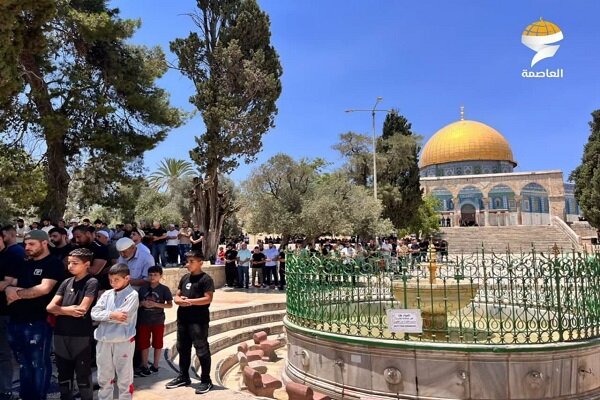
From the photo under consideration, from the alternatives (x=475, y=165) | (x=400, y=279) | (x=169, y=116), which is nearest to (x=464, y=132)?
(x=475, y=165)

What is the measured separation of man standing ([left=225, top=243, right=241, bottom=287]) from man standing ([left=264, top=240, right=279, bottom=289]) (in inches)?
Result: 38.1

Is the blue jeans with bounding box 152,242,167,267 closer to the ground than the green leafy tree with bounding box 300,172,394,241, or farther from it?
closer to the ground

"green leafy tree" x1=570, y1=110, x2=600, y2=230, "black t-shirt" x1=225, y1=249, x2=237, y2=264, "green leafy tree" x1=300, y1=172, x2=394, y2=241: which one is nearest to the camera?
"black t-shirt" x1=225, y1=249, x2=237, y2=264

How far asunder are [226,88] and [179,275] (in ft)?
21.7

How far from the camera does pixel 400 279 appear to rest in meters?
6.54

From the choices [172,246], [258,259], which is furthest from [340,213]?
[172,246]

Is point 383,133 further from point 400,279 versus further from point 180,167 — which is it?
point 400,279

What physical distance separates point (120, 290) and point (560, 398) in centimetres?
509

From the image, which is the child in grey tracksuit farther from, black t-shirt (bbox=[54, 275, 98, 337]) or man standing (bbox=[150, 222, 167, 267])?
man standing (bbox=[150, 222, 167, 267])

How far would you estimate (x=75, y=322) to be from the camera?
3.99 meters

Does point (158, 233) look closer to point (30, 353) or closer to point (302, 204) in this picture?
point (30, 353)

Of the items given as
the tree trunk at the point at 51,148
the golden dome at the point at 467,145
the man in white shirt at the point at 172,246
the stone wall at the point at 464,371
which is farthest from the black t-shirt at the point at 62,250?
the golden dome at the point at 467,145

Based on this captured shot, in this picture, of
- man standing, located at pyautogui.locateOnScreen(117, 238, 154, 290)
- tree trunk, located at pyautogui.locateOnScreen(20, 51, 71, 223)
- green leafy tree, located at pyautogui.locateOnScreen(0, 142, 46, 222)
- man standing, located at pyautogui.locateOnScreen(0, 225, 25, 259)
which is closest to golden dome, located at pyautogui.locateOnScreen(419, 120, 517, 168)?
tree trunk, located at pyautogui.locateOnScreen(20, 51, 71, 223)

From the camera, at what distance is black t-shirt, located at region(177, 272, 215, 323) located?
194 inches
